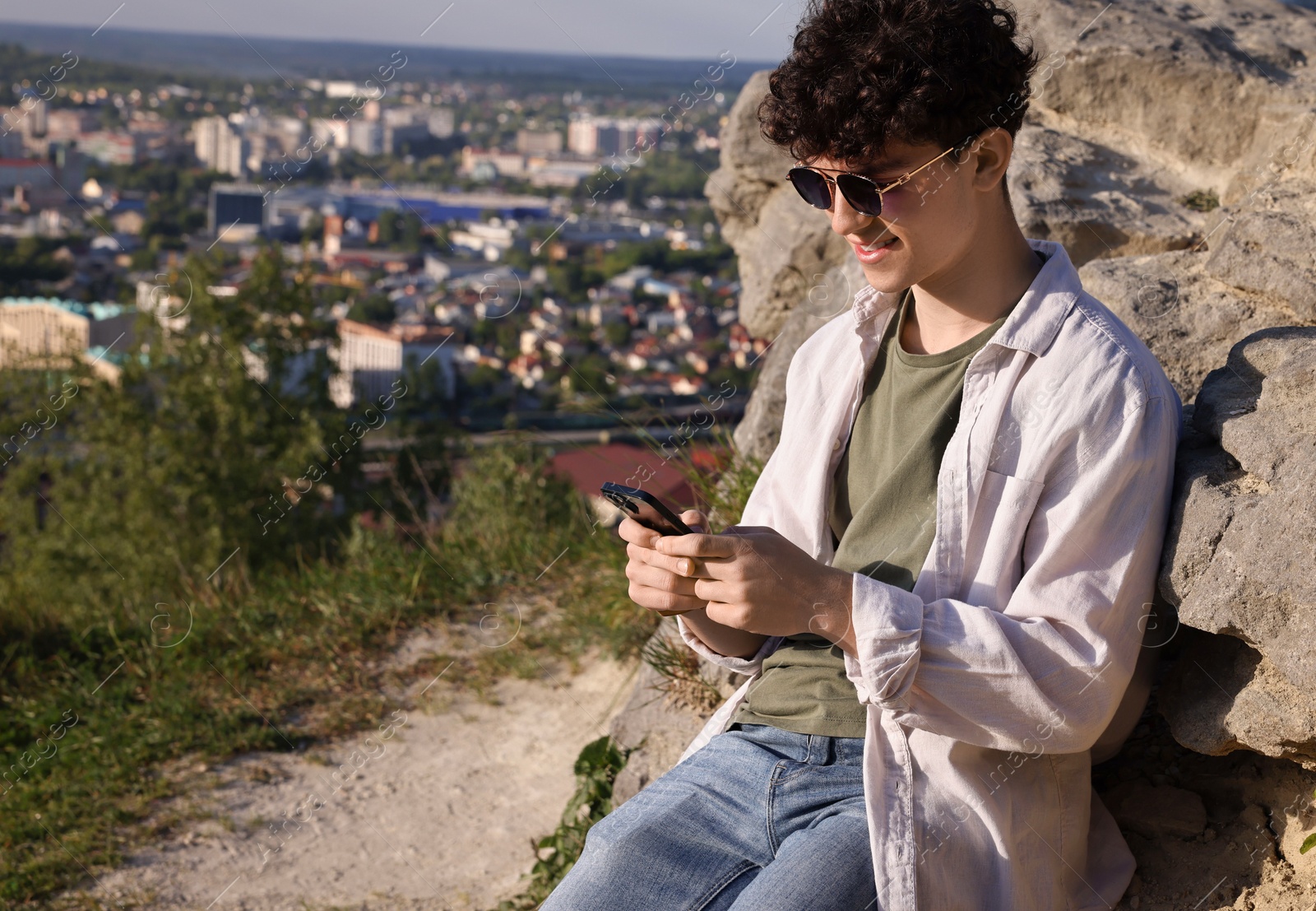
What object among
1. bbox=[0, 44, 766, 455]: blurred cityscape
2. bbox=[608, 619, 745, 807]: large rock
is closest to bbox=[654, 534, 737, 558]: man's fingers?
bbox=[608, 619, 745, 807]: large rock

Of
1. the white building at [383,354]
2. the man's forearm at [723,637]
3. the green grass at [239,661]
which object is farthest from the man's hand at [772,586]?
the white building at [383,354]

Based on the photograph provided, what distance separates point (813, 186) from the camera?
189 centimetres

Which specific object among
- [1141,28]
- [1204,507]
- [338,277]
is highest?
[1141,28]

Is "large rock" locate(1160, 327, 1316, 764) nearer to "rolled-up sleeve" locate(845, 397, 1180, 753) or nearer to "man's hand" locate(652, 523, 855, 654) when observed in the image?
"rolled-up sleeve" locate(845, 397, 1180, 753)

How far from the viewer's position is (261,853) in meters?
3.35

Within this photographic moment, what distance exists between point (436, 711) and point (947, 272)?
2.80 meters

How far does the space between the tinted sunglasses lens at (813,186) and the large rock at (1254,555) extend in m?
0.76

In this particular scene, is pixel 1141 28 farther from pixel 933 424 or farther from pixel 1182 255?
pixel 933 424

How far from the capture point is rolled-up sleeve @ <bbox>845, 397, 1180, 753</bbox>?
1608 millimetres

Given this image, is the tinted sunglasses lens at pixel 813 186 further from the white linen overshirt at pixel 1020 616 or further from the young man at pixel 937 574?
the white linen overshirt at pixel 1020 616

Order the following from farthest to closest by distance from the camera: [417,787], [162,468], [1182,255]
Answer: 1. [162,468]
2. [417,787]
3. [1182,255]

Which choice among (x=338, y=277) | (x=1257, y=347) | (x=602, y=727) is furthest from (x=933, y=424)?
(x=338, y=277)

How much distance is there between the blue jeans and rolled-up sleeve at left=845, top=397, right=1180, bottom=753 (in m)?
0.22

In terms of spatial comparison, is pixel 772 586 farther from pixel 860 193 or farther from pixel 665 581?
pixel 860 193
